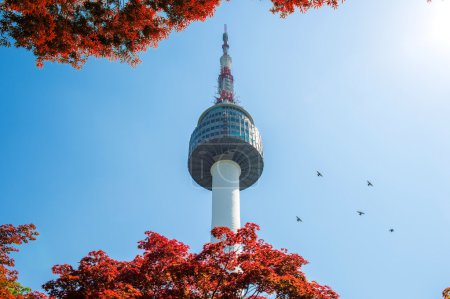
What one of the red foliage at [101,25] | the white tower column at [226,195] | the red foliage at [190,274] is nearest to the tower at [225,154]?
the white tower column at [226,195]

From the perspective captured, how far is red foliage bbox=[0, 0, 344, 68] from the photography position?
10.7m

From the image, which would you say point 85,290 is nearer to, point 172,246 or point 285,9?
point 172,246

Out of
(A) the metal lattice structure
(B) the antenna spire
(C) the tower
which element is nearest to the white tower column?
(C) the tower

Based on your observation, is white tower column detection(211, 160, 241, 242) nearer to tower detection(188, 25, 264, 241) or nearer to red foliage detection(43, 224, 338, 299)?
tower detection(188, 25, 264, 241)

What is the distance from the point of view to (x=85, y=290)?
18328 mm

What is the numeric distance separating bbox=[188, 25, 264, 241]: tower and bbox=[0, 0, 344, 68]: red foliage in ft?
192

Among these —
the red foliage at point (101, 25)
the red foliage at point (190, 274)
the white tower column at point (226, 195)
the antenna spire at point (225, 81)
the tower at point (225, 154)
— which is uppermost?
the antenna spire at point (225, 81)

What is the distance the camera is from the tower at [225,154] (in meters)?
71.5

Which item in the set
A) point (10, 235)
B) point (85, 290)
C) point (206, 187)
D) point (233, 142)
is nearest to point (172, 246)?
point (85, 290)

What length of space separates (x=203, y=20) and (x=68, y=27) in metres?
3.58

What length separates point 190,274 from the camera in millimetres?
18562

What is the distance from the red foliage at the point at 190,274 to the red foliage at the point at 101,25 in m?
10.3

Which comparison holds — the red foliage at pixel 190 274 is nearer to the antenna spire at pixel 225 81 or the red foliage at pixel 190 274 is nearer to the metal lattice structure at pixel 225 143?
the metal lattice structure at pixel 225 143

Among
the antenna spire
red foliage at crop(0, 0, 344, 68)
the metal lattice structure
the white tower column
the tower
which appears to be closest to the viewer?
red foliage at crop(0, 0, 344, 68)
